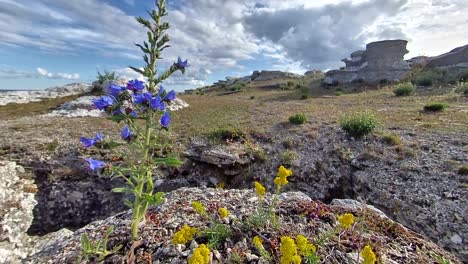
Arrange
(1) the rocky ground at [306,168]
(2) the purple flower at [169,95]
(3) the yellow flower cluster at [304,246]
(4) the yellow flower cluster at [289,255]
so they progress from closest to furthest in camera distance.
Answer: (4) the yellow flower cluster at [289,255] < (3) the yellow flower cluster at [304,246] < (2) the purple flower at [169,95] < (1) the rocky ground at [306,168]

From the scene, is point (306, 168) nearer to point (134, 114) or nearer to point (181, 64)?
point (181, 64)

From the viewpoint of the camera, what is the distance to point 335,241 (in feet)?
10.2

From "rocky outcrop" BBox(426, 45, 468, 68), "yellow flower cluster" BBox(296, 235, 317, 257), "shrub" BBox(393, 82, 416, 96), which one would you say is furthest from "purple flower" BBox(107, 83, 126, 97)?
"rocky outcrop" BBox(426, 45, 468, 68)

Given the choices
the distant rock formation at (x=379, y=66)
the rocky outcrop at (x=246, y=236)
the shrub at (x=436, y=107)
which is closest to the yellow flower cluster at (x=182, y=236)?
the rocky outcrop at (x=246, y=236)

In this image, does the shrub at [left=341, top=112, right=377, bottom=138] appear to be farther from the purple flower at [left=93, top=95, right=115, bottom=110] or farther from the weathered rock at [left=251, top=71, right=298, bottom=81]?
the weathered rock at [left=251, top=71, right=298, bottom=81]

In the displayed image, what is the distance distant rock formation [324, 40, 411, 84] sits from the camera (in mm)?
30203

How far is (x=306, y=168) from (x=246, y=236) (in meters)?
5.40

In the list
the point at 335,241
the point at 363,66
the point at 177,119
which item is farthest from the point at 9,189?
the point at 363,66

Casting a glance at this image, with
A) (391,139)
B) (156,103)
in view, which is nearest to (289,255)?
(156,103)

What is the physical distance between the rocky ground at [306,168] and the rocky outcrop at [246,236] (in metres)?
0.89

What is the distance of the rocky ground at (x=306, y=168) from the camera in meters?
5.87

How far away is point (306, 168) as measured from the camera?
318 inches

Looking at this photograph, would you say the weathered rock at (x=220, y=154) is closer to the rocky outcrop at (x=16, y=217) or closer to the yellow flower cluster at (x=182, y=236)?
the rocky outcrop at (x=16, y=217)

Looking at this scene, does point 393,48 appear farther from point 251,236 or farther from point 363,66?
point 251,236
